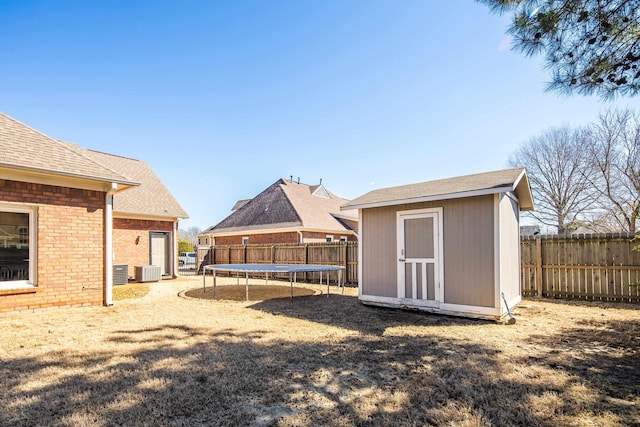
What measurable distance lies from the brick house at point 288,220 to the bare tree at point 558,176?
14.8m

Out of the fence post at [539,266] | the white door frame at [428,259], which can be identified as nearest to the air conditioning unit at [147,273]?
the white door frame at [428,259]

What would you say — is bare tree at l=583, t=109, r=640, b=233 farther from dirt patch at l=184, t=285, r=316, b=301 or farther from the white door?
the white door

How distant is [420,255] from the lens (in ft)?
23.3

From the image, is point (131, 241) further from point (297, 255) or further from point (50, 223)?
point (50, 223)

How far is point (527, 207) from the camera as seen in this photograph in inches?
346

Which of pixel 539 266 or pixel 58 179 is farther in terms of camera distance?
pixel 539 266

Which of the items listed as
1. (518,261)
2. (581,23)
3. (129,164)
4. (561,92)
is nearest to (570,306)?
(518,261)

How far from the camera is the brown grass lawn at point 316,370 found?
2.74m

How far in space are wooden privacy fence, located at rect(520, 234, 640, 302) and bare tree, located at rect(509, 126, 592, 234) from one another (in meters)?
17.2

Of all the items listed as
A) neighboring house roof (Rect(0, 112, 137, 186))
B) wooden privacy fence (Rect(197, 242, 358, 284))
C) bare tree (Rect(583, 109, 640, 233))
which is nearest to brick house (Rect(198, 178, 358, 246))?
wooden privacy fence (Rect(197, 242, 358, 284))

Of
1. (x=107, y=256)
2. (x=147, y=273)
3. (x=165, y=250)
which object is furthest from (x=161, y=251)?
(x=107, y=256)

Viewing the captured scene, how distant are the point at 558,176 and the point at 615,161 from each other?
395cm

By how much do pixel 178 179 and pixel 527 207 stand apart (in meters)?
19.7

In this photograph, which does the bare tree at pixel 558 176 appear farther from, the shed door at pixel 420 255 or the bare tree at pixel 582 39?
the bare tree at pixel 582 39
